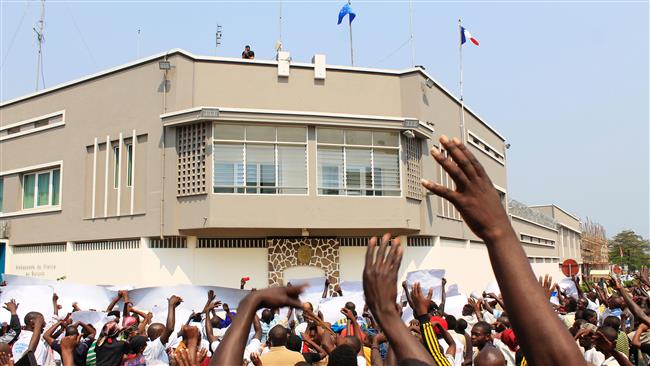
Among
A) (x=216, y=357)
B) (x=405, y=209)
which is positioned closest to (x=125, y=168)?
(x=405, y=209)

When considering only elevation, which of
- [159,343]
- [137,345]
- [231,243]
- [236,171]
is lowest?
[159,343]

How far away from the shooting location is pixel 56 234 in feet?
71.6

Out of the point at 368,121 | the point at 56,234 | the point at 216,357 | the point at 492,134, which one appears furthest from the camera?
the point at 492,134

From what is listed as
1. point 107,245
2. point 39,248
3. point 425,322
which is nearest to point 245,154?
point 107,245

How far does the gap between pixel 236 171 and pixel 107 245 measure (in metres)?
5.60

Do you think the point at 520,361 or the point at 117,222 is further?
the point at 117,222

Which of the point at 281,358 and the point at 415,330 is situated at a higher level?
the point at 415,330

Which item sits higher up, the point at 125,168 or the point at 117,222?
the point at 125,168

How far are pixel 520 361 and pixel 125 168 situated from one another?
58.0 ft

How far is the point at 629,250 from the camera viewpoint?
77562mm

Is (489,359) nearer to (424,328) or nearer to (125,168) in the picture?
(424,328)

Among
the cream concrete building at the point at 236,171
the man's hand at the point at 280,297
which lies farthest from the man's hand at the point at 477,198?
the cream concrete building at the point at 236,171

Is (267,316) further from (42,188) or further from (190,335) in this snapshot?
(42,188)

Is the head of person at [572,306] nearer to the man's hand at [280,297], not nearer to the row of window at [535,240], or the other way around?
the man's hand at [280,297]
